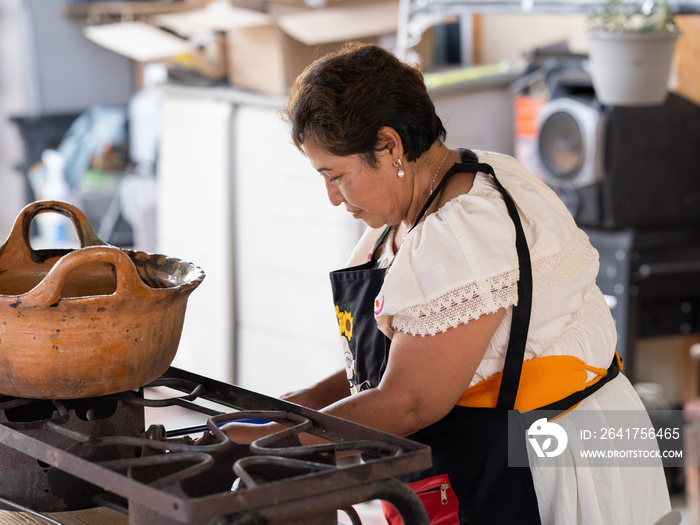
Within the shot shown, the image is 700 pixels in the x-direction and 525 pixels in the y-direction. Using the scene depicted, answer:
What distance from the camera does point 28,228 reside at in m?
1.44

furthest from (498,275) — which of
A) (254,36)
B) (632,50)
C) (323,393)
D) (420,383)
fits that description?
(254,36)

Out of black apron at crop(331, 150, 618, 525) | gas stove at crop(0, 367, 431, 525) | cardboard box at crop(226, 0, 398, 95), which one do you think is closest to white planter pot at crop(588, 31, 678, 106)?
cardboard box at crop(226, 0, 398, 95)

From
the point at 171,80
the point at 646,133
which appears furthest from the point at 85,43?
the point at 646,133

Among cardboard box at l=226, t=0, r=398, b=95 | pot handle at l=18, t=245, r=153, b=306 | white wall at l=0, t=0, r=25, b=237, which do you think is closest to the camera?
pot handle at l=18, t=245, r=153, b=306

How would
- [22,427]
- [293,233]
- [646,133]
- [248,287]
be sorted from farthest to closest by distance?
[248,287]
[293,233]
[646,133]
[22,427]

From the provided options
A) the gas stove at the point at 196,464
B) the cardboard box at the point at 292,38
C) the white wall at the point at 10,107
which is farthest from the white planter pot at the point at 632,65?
the white wall at the point at 10,107

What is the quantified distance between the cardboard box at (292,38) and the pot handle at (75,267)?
2.39 metres

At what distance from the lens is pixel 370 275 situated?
1.49 meters

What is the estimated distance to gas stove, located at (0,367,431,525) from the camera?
936 millimetres

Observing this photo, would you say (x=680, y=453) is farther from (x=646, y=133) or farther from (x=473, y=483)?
(x=473, y=483)

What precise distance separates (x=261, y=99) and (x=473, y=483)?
240cm

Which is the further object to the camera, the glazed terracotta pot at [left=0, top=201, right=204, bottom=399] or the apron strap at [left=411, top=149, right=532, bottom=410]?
the apron strap at [left=411, top=149, right=532, bottom=410]

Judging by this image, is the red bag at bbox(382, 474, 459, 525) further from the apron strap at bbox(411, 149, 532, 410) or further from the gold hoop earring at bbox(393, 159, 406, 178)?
the gold hoop earring at bbox(393, 159, 406, 178)

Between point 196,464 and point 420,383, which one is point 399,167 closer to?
point 420,383
